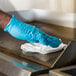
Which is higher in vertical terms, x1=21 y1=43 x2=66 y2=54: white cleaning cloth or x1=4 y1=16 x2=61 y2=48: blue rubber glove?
x1=4 y1=16 x2=61 y2=48: blue rubber glove

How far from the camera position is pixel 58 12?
6.41ft

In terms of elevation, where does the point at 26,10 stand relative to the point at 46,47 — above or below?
below

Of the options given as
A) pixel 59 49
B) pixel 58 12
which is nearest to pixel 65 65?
pixel 59 49

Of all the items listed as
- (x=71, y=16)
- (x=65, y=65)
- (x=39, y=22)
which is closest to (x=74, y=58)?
(x=65, y=65)

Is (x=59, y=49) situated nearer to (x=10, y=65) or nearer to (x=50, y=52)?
(x=50, y=52)

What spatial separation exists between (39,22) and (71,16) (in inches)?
12.2

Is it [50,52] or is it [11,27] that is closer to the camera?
[50,52]

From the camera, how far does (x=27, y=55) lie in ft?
3.39

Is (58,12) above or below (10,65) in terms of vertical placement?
below

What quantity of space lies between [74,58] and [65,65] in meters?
0.06

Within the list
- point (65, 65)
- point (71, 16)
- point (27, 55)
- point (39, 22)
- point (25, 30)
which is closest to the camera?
point (65, 65)

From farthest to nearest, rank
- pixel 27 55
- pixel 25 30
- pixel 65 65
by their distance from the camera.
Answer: pixel 25 30, pixel 27 55, pixel 65 65

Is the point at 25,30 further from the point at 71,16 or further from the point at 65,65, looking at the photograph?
the point at 71,16

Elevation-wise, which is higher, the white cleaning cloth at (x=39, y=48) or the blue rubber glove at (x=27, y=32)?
the blue rubber glove at (x=27, y=32)
